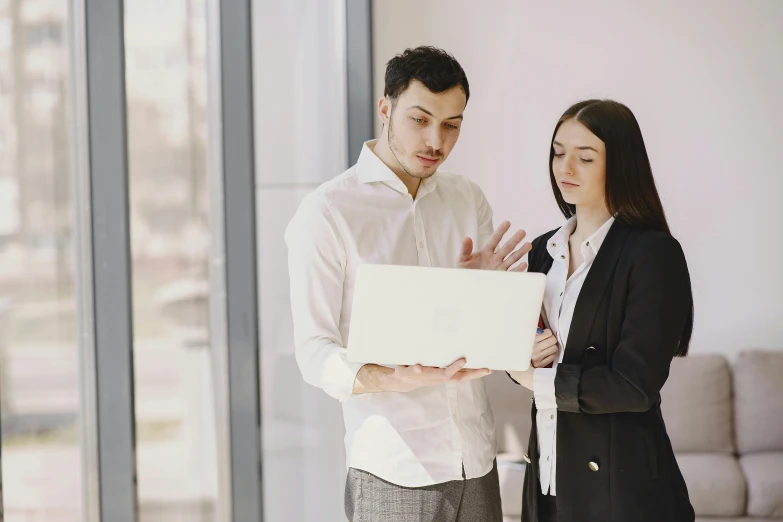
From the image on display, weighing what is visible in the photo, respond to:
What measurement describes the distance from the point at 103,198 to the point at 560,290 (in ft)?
5.05

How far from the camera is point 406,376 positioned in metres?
1.60

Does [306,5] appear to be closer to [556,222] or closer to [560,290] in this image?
[556,222]

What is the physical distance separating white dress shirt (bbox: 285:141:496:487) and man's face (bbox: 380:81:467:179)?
0.07m

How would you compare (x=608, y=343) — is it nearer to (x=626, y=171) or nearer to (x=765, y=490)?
(x=626, y=171)

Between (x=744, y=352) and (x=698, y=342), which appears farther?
(x=698, y=342)

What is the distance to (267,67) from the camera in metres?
3.03

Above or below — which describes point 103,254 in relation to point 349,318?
above

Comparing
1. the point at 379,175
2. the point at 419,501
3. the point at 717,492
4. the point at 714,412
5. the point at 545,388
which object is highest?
the point at 379,175

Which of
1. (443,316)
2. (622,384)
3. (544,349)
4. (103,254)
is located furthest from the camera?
(103,254)

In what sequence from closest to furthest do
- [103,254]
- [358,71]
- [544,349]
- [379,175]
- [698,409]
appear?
1. [544,349]
2. [379,175]
3. [103,254]
4. [698,409]
5. [358,71]

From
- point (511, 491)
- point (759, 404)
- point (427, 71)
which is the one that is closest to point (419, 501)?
point (427, 71)

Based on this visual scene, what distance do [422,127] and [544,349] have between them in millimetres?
619

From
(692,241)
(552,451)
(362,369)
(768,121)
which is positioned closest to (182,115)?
(362,369)

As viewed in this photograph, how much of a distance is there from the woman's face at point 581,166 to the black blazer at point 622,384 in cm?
11
